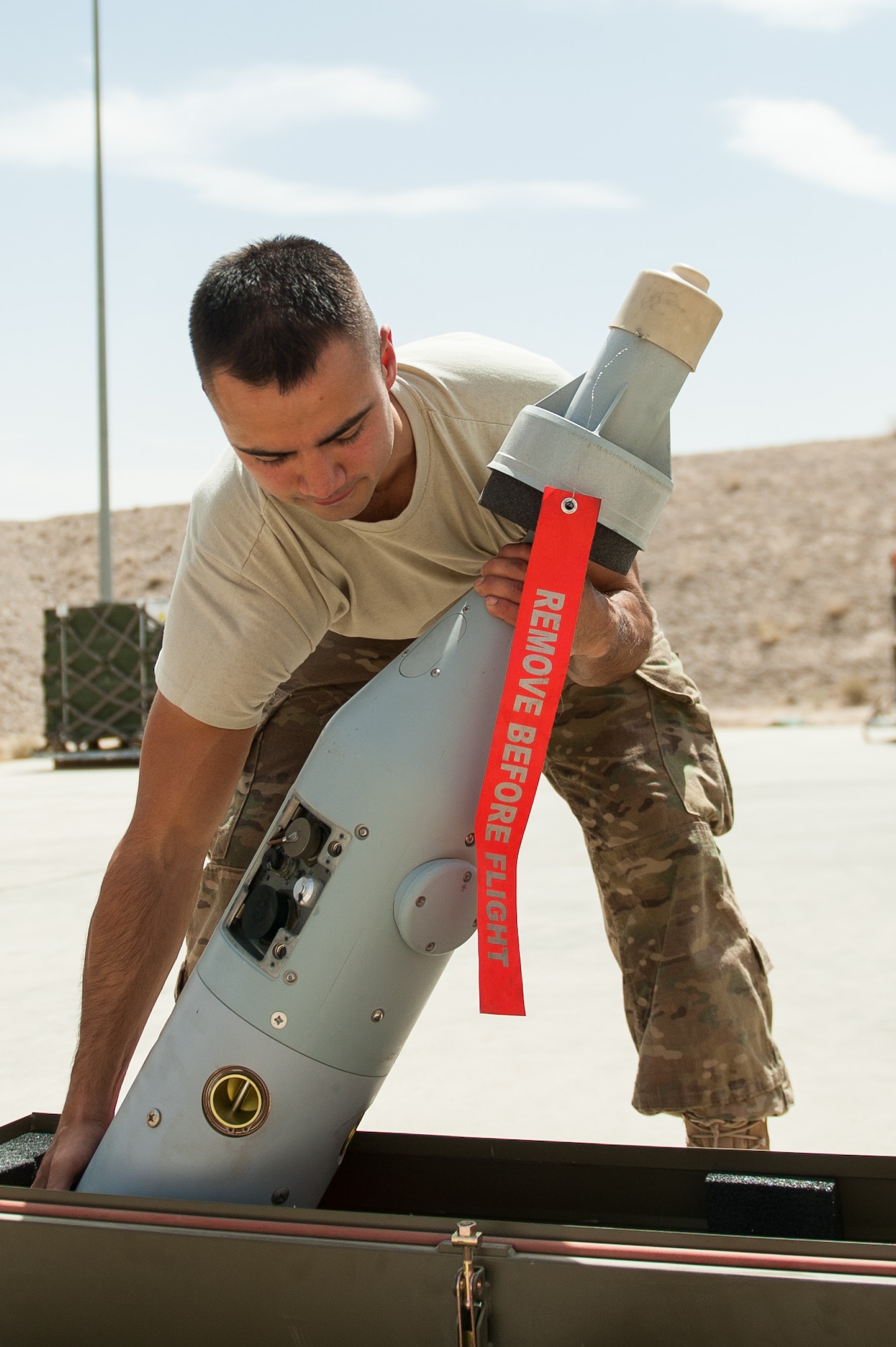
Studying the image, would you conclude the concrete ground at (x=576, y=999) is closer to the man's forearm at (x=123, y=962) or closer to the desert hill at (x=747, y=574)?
the man's forearm at (x=123, y=962)

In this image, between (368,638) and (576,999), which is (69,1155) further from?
(576,999)

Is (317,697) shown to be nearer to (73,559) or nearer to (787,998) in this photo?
(787,998)

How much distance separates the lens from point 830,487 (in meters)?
31.4

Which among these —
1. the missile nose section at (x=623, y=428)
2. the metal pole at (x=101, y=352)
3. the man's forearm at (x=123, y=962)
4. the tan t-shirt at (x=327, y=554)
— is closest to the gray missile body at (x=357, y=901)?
the missile nose section at (x=623, y=428)

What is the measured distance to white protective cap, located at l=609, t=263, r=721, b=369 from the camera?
65.4 inches

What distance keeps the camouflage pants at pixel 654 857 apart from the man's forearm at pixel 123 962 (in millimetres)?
293

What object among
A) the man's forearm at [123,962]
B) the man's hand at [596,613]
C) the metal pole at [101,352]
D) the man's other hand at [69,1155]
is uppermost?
the metal pole at [101,352]

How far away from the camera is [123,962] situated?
182 centimetres

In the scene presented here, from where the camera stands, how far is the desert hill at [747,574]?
1008 inches

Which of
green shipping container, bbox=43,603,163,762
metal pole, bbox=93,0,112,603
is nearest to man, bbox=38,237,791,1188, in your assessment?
green shipping container, bbox=43,603,163,762

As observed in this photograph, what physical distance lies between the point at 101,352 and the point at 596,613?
12993mm

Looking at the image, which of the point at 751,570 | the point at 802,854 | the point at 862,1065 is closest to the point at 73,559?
the point at 751,570

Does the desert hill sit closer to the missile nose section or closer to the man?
the man

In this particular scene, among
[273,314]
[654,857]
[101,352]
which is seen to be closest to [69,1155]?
[654,857]
